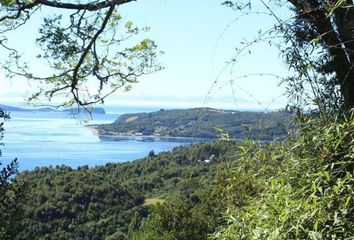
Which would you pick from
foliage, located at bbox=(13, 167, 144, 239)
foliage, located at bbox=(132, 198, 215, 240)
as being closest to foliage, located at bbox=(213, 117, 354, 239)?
foliage, located at bbox=(132, 198, 215, 240)

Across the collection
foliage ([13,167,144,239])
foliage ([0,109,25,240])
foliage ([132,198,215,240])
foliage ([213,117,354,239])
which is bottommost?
foliage ([13,167,144,239])

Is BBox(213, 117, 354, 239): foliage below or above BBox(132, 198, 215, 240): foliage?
above

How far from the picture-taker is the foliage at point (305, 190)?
1760 mm

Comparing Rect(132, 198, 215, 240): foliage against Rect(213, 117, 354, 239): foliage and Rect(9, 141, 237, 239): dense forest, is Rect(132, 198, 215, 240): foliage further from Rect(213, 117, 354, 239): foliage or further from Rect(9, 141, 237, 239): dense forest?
Rect(213, 117, 354, 239): foliage

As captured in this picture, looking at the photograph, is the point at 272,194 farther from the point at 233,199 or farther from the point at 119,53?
the point at 119,53

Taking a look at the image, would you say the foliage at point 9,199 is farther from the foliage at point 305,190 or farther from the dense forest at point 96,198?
the dense forest at point 96,198

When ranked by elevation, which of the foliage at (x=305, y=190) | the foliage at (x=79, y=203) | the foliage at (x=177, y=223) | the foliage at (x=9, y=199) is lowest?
the foliage at (x=79, y=203)

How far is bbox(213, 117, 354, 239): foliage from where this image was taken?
1.76 m

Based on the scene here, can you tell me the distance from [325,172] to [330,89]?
37.4 inches

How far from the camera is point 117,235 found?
38.1 m

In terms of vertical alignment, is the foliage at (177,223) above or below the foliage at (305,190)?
below

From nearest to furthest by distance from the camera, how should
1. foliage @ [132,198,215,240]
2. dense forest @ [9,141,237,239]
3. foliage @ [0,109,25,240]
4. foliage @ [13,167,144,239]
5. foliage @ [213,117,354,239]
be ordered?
foliage @ [213,117,354,239] → foliage @ [0,109,25,240] → foliage @ [132,198,215,240] → dense forest @ [9,141,237,239] → foliage @ [13,167,144,239]

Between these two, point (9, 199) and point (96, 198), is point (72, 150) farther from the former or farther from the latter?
point (9, 199)

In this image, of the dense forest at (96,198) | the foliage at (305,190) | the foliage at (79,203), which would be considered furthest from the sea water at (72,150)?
the foliage at (305,190)
